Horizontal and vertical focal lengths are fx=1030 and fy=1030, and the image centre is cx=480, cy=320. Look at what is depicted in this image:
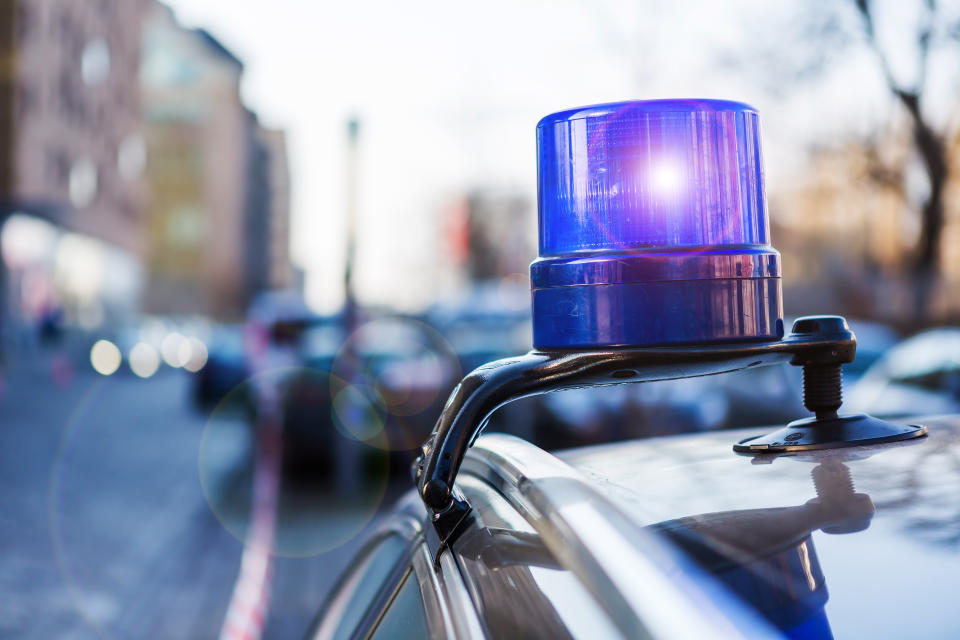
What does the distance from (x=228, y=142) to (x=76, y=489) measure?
72241 millimetres

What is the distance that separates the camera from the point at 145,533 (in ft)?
27.6

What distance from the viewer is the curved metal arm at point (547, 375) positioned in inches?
49.0

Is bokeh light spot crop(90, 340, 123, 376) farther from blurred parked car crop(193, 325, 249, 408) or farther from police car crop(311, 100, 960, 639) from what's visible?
police car crop(311, 100, 960, 639)

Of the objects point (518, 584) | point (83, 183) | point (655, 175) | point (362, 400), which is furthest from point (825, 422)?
point (83, 183)

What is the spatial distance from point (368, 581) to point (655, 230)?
40.4 inches

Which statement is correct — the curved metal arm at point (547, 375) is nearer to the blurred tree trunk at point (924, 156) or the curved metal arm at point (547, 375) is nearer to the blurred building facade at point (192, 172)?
the blurred tree trunk at point (924, 156)

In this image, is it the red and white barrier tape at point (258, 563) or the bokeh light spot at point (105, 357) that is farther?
the bokeh light spot at point (105, 357)

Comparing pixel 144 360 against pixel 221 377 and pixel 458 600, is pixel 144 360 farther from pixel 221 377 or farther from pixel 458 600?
pixel 458 600

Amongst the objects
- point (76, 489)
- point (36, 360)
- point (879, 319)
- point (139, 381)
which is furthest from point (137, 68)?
point (76, 489)

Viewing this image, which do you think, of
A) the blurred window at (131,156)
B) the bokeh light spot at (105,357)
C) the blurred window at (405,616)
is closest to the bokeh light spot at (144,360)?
the bokeh light spot at (105,357)

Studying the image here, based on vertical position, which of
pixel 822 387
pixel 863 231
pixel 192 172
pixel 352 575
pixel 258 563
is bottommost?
pixel 258 563

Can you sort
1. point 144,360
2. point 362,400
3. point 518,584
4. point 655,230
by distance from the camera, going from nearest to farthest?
1. point 518,584
2. point 655,230
3. point 362,400
4. point 144,360

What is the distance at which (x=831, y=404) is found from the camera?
1.52 m

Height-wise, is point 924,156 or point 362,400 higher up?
point 924,156
